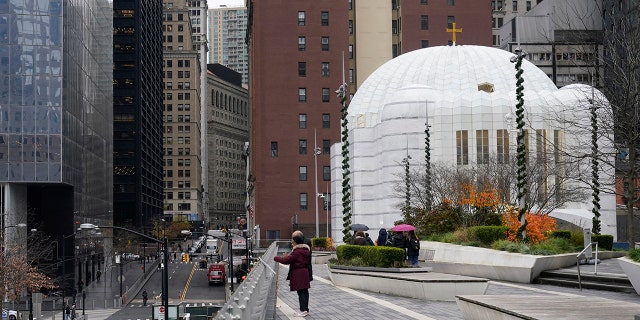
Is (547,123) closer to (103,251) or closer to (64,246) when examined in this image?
(64,246)

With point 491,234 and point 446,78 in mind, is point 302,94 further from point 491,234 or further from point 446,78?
point 491,234

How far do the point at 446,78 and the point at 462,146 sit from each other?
A: 13.4 metres

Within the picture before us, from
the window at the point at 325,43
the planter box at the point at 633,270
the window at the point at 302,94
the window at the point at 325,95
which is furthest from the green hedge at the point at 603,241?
the window at the point at 325,43

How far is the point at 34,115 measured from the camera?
72875 millimetres

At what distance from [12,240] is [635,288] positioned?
180 feet

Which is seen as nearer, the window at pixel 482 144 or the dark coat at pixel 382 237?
the dark coat at pixel 382 237

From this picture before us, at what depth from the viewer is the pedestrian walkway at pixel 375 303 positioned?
18422mm

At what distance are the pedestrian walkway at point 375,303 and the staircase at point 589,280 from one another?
381mm

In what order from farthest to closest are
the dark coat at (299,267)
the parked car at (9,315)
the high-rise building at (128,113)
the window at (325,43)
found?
the high-rise building at (128,113) → the window at (325,43) → the parked car at (9,315) → the dark coat at (299,267)

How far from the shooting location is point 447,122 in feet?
245

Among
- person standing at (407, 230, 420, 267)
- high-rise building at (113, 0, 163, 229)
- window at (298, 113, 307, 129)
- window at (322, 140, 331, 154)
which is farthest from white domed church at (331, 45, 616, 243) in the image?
high-rise building at (113, 0, 163, 229)

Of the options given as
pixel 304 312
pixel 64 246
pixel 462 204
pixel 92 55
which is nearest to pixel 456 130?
pixel 462 204

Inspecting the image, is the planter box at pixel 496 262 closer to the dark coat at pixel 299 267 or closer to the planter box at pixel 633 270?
the planter box at pixel 633 270

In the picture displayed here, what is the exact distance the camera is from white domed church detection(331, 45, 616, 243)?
2844 inches
